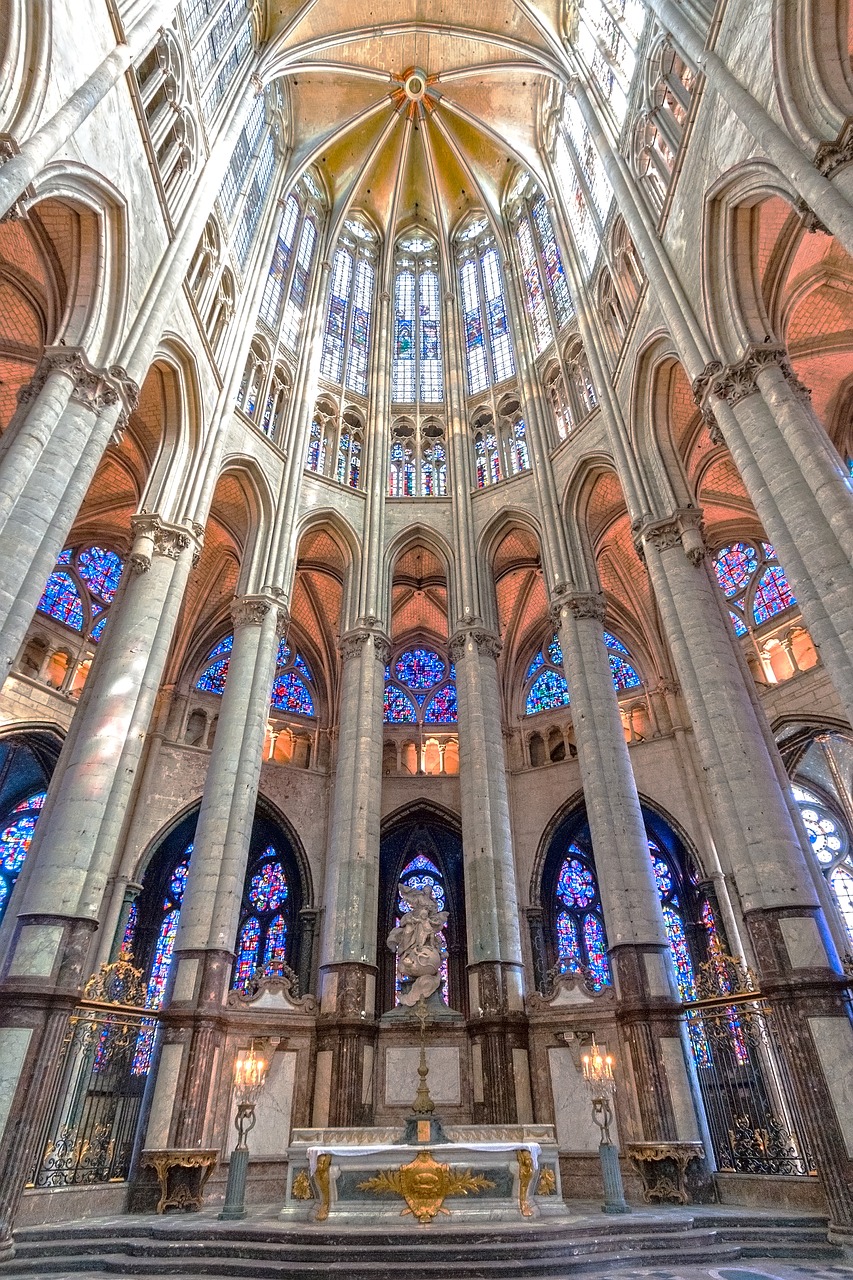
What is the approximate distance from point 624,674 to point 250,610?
12948mm

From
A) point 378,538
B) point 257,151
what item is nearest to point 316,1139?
point 378,538

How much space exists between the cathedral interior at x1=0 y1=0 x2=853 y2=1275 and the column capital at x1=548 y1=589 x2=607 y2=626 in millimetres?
174

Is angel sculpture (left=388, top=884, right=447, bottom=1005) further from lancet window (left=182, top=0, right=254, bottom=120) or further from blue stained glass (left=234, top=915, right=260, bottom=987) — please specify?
lancet window (left=182, top=0, right=254, bottom=120)

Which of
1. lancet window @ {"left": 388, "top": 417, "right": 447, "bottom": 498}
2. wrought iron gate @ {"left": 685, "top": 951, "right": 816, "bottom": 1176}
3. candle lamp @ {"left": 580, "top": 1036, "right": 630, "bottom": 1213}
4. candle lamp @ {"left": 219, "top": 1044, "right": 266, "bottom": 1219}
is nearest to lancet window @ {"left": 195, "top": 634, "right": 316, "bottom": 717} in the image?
lancet window @ {"left": 388, "top": 417, "right": 447, "bottom": 498}

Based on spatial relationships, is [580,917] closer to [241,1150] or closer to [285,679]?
[285,679]

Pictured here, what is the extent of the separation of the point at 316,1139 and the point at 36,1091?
3.62 m

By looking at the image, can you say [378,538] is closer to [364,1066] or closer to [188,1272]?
[364,1066]

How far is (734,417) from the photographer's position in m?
11.4

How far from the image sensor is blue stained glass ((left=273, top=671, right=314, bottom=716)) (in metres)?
24.8

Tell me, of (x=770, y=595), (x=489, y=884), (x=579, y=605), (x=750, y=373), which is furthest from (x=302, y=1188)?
(x=770, y=595)

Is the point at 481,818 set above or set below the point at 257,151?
below

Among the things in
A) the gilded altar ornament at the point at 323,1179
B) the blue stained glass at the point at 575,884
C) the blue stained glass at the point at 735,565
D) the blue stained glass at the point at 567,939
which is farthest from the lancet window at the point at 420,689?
the gilded altar ornament at the point at 323,1179

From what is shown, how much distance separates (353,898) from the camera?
15109 mm

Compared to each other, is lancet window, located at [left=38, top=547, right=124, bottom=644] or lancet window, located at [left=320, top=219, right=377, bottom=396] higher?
lancet window, located at [left=320, top=219, right=377, bottom=396]
